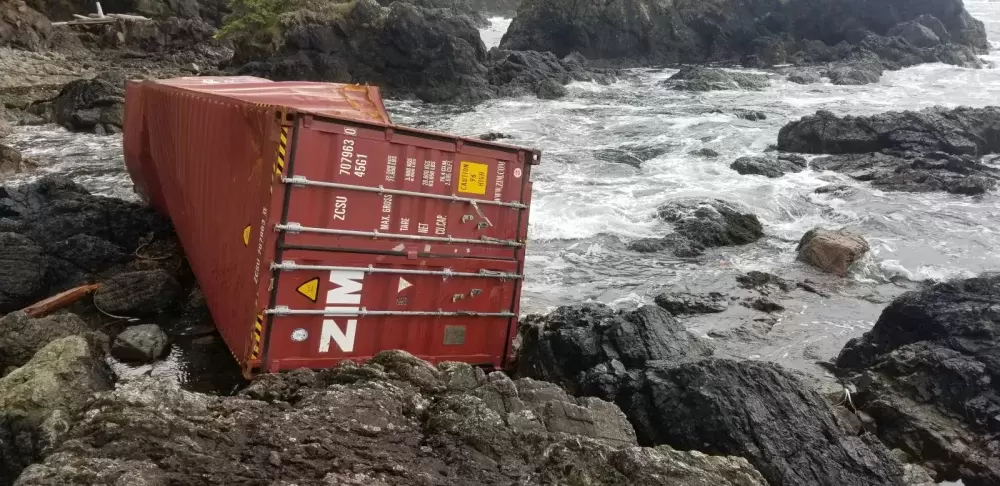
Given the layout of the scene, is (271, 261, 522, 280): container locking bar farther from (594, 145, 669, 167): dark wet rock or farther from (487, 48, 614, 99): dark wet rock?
(487, 48, 614, 99): dark wet rock

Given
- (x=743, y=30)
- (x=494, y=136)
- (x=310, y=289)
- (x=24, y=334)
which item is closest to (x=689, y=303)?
(x=310, y=289)

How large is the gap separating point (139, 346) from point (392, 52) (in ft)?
83.5

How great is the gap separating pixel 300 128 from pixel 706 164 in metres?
16.1

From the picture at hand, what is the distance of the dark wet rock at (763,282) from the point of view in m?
10.5

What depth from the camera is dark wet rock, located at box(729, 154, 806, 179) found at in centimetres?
1789

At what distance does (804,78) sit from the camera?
118ft

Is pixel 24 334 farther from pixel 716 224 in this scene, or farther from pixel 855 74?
pixel 855 74

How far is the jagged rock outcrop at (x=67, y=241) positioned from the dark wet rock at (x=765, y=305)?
349 inches

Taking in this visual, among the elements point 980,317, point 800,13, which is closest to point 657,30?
point 800,13

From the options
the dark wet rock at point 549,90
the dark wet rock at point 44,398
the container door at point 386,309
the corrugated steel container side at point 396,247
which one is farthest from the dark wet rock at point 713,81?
the dark wet rock at point 44,398

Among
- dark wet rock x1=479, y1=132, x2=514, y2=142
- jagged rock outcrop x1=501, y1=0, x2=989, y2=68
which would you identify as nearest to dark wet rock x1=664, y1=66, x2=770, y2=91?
jagged rock outcrop x1=501, y1=0, x2=989, y2=68

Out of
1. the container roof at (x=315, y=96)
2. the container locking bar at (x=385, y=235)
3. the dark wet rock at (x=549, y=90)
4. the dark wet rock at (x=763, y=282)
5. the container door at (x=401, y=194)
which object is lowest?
the dark wet rock at (x=763, y=282)

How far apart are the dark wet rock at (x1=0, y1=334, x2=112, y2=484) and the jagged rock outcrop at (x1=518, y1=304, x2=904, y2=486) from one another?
4.37m

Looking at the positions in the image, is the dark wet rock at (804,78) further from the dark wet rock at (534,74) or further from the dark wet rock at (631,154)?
the dark wet rock at (631,154)
